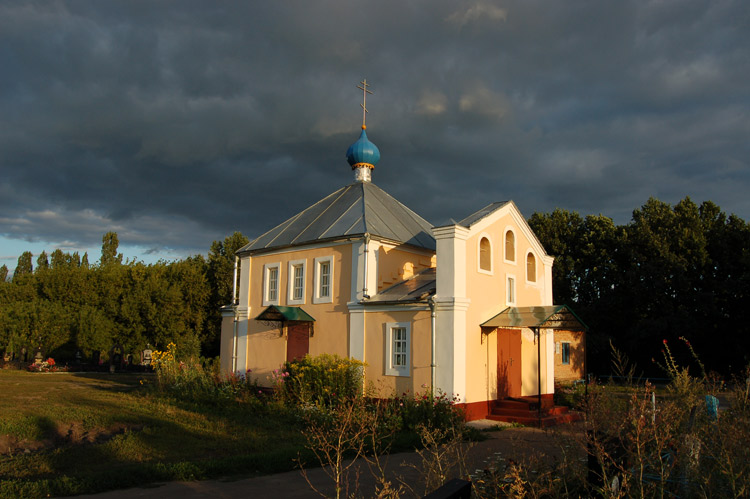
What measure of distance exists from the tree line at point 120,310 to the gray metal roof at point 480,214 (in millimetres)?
19084

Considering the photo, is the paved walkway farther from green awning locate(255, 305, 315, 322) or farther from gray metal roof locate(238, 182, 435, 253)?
gray metal roof locate(238, 182, 435, 253)

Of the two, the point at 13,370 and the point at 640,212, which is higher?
the point at 640,212

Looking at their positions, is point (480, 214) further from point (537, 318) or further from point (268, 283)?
point (268, 283)

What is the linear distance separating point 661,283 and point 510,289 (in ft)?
49.1

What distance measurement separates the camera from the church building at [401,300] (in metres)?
14.3

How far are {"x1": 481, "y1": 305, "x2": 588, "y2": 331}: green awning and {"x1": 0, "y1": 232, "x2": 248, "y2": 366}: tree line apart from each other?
19.2 meters

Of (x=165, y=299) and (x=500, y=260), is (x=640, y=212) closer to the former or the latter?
(x=500, y=260)

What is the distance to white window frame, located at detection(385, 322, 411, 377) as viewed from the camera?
14664 millimetres

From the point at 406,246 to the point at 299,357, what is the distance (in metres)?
4.67

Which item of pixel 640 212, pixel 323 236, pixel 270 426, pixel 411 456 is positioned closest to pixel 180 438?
pixel 270 426

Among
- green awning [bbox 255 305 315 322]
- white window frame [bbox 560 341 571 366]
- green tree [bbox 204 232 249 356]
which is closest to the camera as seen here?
green awning [bbox 255 305 315 322]

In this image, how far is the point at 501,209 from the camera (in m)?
16.1

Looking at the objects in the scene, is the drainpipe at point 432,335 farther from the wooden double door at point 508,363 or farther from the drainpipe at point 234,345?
the drainpipe at point 234,345

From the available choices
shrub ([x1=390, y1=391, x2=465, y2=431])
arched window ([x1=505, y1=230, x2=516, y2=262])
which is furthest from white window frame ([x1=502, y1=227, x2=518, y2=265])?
shrub ([x1=390, y1=391, x2=465, y2=431])
